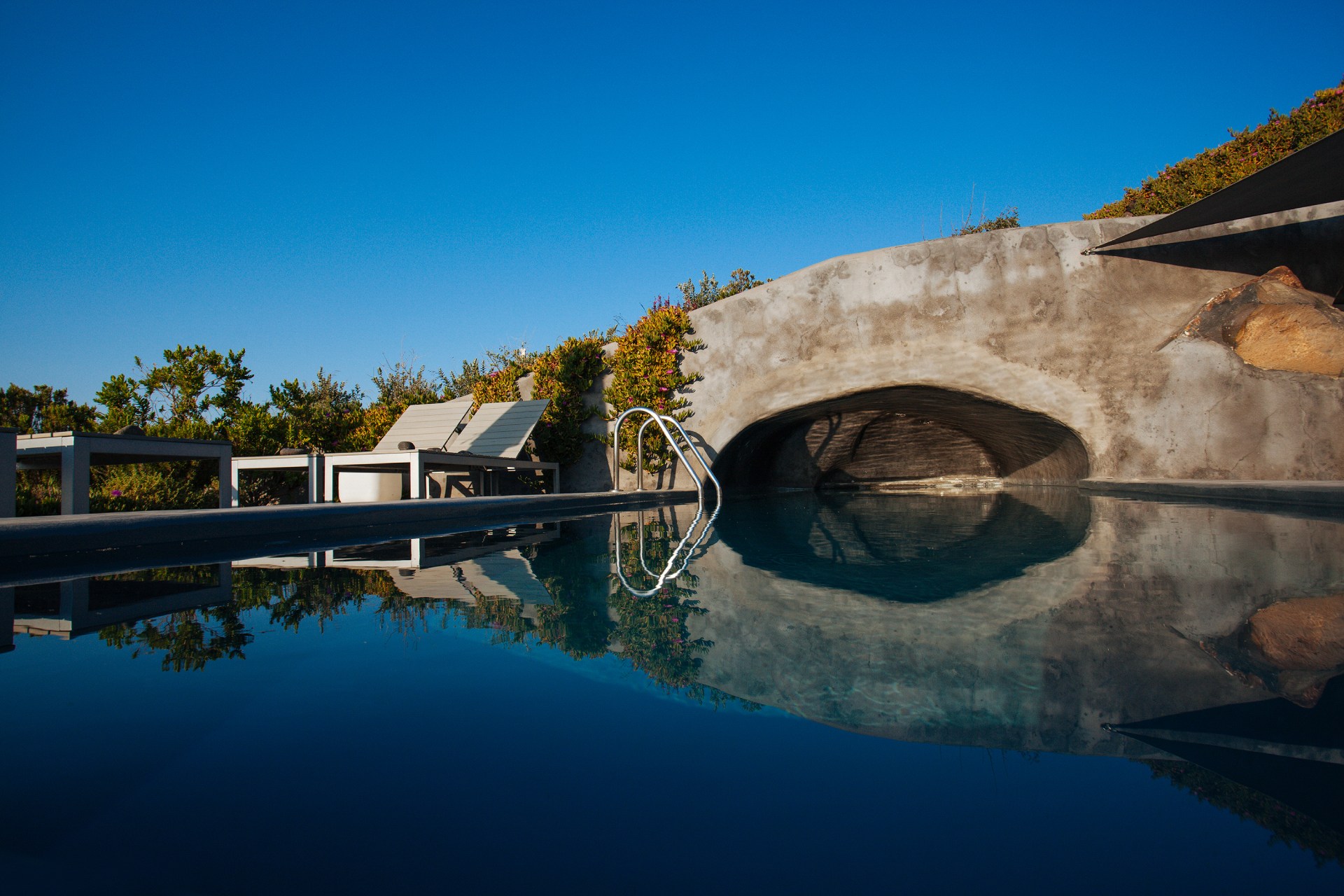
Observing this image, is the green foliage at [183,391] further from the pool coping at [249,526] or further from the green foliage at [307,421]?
the pool coping at [249,526]

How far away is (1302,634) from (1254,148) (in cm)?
1223

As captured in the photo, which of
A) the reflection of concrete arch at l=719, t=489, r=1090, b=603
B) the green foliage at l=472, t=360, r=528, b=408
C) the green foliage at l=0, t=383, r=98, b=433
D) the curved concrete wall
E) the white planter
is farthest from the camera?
the green foliage at l=472, t=360, r=528, b=408

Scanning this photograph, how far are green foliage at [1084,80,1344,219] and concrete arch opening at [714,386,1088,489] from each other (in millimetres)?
3954

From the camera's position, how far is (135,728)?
4.02ft

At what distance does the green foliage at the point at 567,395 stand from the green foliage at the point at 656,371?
0.63m

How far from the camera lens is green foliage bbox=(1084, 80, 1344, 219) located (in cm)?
1013

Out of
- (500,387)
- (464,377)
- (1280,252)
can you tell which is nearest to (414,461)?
(500,387)

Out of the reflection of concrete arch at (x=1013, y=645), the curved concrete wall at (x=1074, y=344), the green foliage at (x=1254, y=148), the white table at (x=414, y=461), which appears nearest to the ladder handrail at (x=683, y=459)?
the curved concrete wall at (x=1074, y=344)

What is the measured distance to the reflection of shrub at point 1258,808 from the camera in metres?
0.81

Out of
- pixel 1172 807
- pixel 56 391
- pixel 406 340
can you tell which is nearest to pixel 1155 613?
pixel 1172 807

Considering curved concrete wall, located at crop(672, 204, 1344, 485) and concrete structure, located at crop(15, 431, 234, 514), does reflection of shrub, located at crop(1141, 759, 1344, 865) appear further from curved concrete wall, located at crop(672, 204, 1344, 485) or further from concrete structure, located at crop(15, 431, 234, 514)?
curved concrete wall, located at crop(672, 204, 1344, 485)

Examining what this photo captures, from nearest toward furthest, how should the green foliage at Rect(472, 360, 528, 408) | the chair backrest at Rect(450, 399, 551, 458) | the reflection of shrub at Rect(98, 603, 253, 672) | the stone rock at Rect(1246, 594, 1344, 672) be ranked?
the stone rock at Rect(1246, 594, 1344, 672) < the reflection of shrub at Rect(98, 603, 253, 672) < the chair backrest at Rect(450, 399, 551, 458) < the green foliage at Rect(472, 360, 528, 408)

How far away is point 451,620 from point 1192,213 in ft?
28.9

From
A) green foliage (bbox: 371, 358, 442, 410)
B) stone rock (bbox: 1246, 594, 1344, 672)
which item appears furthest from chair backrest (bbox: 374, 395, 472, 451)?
green foliage (bbox: 371, 358, 442, 410)
